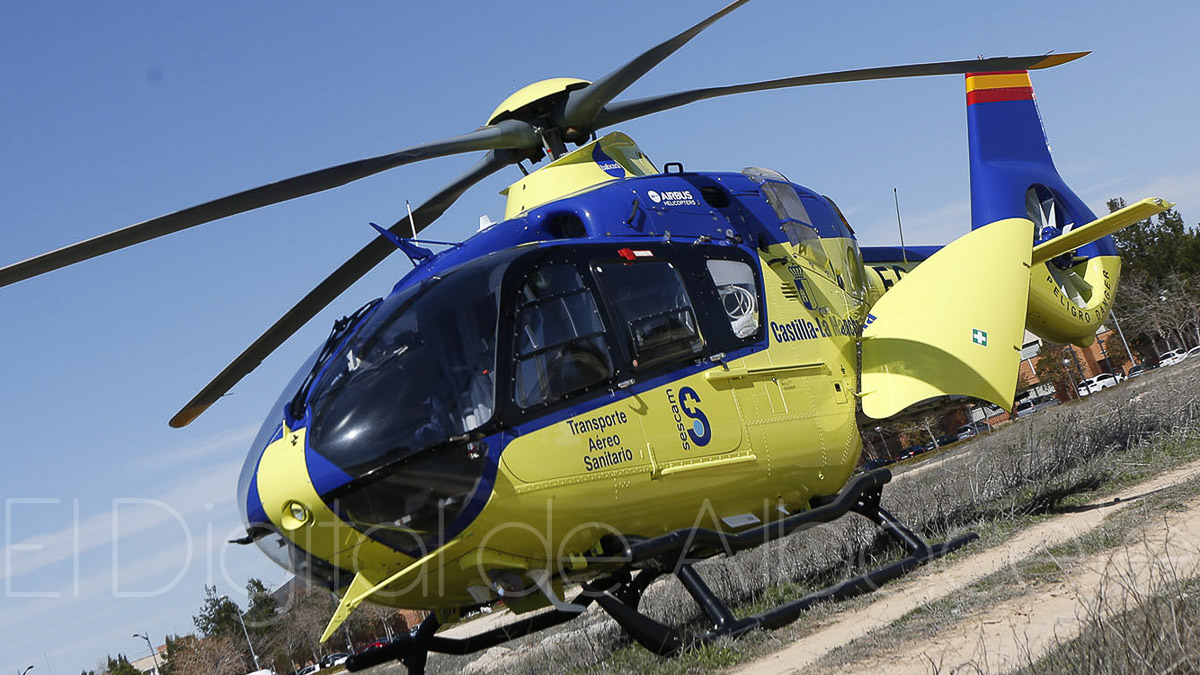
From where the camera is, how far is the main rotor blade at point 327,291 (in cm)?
895

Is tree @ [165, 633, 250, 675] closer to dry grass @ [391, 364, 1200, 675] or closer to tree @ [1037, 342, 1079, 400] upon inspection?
dry grass @ [391, 364, 1200, 675]

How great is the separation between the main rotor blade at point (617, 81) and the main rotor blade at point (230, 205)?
1.13 meters

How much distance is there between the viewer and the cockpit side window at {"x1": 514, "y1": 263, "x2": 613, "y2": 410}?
278 inches

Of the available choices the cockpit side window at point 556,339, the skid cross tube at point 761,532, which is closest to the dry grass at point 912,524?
the skid cross tube at point 761,532

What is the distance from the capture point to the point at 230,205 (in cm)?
728

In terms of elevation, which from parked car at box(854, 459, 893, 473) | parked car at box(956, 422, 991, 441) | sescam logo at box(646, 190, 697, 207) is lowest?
parked car at box(956, 422, 991, 441)

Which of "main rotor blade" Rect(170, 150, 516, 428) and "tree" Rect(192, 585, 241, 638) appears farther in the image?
"tree" Rect(192, 585, 241, 638)

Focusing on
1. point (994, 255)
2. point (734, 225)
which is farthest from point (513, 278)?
point (994, 255)

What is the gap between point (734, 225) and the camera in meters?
9.49

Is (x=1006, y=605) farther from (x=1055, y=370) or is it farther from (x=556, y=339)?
(x=1055, y=370)

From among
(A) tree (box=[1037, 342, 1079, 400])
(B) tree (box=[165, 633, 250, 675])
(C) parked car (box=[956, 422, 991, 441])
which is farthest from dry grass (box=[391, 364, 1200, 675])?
(A) tree (box=[1037, 342, 1079, 400])

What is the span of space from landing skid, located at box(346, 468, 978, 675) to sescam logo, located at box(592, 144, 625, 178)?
3619mm

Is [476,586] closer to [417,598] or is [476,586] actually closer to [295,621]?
[417,598]

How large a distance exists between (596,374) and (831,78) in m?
3.98
